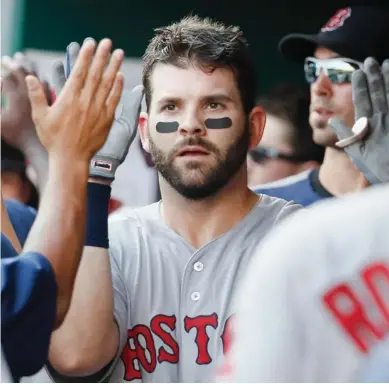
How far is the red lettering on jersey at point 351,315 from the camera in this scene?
64 centimetres

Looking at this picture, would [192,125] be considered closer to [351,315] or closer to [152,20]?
[351,315]

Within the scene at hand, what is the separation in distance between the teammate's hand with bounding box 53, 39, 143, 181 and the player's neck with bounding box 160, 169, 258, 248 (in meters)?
0.10

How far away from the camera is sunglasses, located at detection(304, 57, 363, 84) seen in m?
2.26

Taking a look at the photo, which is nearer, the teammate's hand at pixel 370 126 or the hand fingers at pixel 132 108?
the hand fingers at pixel 132 108

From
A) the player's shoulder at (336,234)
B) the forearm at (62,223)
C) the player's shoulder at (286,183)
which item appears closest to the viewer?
the player's shoulder at (336,234)

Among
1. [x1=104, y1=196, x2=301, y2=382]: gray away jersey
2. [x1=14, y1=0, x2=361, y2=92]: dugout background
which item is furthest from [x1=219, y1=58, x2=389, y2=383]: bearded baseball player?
[x1=14, y1=0, x2=361, y2=92]: dugout background

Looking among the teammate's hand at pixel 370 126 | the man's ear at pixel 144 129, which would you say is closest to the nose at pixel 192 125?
the man's ear at pixel 144 129

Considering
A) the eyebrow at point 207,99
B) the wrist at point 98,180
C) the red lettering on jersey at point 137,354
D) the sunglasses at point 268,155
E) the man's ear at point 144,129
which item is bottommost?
the sunglasses at point 268,155

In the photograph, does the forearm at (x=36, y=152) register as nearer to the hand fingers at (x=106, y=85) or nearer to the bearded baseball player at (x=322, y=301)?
the hand fingers at (x=106, y=85)

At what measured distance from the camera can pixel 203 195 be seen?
162 centimetres

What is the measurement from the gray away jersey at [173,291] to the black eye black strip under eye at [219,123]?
0.16 metres

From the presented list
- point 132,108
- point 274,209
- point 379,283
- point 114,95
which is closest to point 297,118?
point 274,209

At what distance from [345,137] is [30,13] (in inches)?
81.2

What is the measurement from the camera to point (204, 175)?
1.60 m
